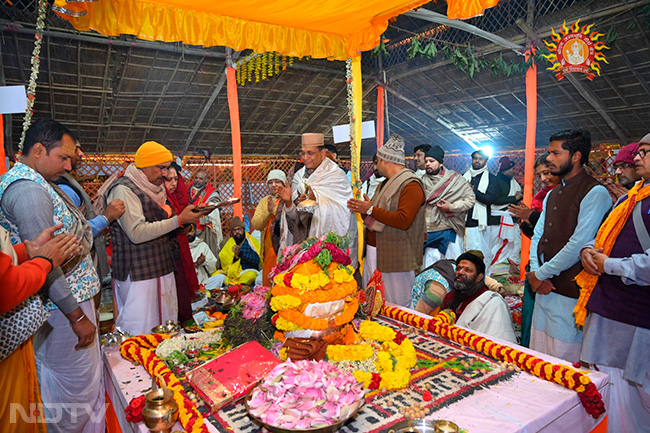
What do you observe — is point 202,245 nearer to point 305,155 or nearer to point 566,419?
point 305,155

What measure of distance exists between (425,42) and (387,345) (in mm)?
8319

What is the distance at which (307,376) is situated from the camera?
1.66 metres

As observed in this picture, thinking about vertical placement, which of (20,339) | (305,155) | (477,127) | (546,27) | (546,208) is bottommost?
(20,339)

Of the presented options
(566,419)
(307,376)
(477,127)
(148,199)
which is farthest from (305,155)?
(477,127)

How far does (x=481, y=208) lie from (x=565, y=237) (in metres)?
3.78

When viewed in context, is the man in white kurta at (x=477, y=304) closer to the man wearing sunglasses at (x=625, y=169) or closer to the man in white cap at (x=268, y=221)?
the man wearing sunglasses at (x=625, y=169)

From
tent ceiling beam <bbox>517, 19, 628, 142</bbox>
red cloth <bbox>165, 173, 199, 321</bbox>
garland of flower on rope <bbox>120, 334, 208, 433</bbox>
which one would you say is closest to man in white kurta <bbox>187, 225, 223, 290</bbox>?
red cloth <bbox>165, 173, 199, 321</bbox>

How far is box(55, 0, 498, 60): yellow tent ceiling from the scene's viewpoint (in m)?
3.00

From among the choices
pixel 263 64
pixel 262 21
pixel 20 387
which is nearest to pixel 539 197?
pixel 262 21

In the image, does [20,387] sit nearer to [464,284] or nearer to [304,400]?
[304,400]

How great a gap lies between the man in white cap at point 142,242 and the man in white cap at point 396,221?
59.9 inches

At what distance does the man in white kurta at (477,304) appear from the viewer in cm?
295

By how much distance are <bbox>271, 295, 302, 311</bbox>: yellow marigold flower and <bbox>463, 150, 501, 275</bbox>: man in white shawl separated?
487 cm

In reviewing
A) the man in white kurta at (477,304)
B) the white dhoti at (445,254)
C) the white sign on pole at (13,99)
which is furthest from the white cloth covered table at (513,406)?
the white dhoti at (445,254)
